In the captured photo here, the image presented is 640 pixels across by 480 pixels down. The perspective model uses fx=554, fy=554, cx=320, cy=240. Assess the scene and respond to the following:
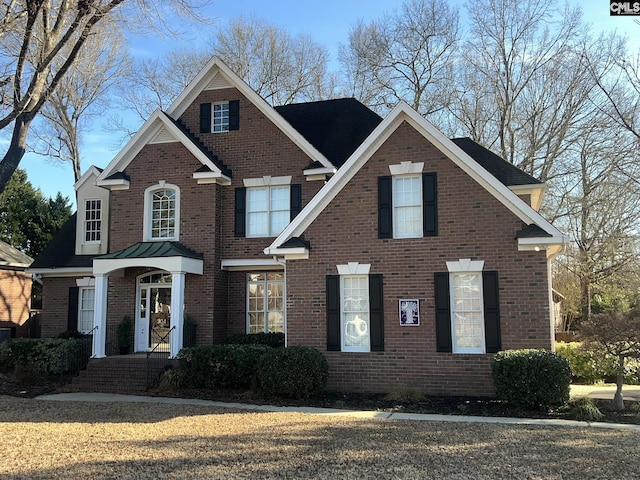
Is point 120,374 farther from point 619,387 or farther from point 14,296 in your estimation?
point 14,296

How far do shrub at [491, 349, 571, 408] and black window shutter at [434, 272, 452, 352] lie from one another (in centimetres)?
166

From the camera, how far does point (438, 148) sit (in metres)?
13.5

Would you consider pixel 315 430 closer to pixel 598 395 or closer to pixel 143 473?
pixel 143 473

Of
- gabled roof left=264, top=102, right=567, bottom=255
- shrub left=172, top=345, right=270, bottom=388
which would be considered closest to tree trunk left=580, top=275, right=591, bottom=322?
gabled roof left=264, top=102, right=567, bottom=255

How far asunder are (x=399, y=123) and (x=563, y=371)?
681 cm

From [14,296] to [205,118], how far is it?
14.5 metres

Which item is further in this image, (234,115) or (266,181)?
(234,115)

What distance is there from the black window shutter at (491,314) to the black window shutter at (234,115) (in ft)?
32.1

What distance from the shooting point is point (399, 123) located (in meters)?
13.8

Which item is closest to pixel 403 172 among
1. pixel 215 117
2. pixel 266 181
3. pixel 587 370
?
pixel 266 181

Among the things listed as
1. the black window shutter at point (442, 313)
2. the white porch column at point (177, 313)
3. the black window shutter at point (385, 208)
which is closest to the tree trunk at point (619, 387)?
the black window shutter at point (442, 313)

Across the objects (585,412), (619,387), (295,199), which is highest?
(295,199)

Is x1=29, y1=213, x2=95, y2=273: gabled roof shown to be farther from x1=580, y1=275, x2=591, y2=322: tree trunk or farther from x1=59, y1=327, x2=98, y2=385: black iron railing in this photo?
x1=580, y1=275, x2=591, y2=322: tree trunk

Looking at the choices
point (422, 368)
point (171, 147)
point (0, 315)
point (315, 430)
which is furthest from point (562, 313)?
point (0, 315)
